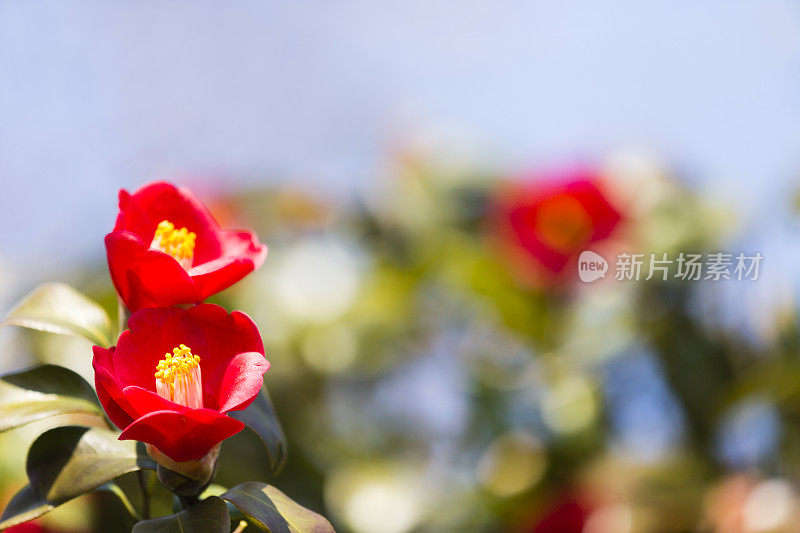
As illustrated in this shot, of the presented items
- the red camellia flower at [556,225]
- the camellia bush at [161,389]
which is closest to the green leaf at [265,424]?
the camellia bush at [161,389]

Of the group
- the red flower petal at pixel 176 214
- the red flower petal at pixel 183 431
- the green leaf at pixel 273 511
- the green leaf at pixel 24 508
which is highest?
the red flower petal at pixel 176 214

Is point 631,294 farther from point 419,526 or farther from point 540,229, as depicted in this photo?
point 419,526

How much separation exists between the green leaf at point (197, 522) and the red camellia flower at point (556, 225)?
2.29 feet

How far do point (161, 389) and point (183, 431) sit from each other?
3 centimetres

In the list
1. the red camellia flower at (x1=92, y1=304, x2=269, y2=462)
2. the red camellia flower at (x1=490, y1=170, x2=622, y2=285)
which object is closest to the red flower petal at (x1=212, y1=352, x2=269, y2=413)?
the red camellia flower at (x1=92, y1=304, x2=269, y2=462)

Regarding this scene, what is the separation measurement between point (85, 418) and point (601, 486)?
461 millimetres

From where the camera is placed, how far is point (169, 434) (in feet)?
0.80

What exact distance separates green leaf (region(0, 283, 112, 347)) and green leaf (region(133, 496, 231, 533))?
0.08m

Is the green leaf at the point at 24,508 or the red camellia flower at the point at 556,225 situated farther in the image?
the red camellia flower at the point at 556,225

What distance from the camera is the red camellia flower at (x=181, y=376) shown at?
0.24m

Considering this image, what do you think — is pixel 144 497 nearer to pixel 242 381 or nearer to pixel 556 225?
pixel 242 381

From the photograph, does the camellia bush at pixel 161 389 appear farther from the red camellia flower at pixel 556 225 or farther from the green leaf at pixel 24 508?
the red camellia flower at pixel 556 225

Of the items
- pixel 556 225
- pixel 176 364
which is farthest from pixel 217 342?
pixel 556 225

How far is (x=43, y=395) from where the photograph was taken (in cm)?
29
